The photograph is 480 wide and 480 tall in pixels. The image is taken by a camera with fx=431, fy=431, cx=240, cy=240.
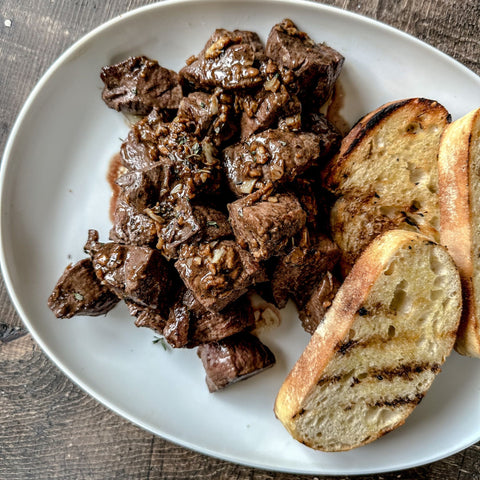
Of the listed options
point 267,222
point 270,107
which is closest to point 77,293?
point 267,222

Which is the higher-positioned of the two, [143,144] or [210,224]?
[143,144]

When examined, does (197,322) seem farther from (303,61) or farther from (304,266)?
(303,61)

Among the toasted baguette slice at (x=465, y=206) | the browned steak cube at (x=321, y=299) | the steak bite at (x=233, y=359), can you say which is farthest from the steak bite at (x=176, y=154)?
the toasted baguette slice at (x=465, y=206)

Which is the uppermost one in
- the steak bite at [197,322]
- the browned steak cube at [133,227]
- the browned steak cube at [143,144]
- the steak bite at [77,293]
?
the browned steak cube at [143,144]

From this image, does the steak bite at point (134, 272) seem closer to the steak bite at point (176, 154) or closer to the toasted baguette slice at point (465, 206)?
the steak bite at point (176, 154)

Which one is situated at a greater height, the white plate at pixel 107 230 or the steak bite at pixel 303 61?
the steak bite at pixel 303 61

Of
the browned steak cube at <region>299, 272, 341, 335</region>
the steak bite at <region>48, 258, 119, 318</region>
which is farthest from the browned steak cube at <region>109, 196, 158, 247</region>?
the browned steak cube at <region>299, 272, 341, 335</region>

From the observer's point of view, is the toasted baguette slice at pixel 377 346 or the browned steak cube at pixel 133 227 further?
the browned steak cube at pixel 133 227
